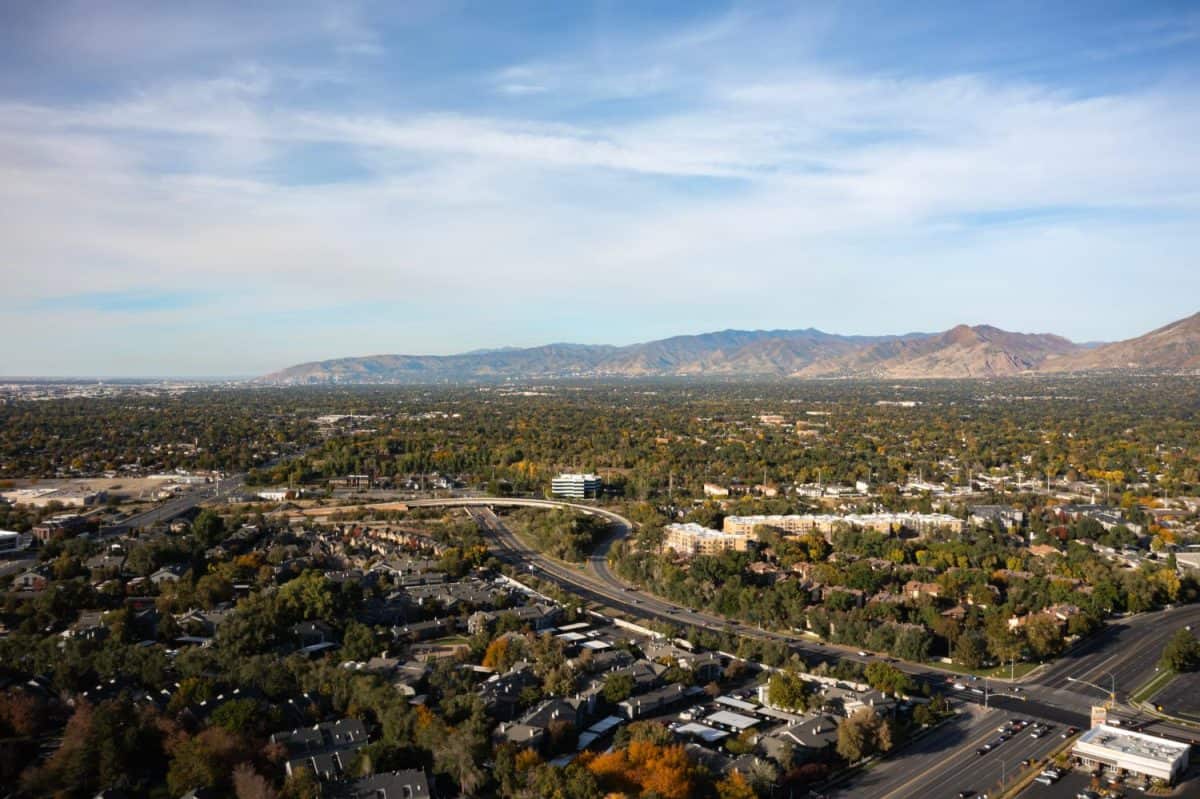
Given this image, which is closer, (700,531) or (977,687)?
(977,687)

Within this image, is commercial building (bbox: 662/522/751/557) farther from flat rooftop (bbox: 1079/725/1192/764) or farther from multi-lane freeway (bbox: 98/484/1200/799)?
flat rooftop (bbox: 1079/725/1192/764)

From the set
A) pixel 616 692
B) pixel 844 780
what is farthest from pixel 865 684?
pixel 616 692

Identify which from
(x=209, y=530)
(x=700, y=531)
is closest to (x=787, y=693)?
(x=700, y=531)

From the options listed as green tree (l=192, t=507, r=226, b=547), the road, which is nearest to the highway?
green tree (l=192, t=507, r=226, b=547)

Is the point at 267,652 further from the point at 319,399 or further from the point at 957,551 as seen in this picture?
the point at 319,399

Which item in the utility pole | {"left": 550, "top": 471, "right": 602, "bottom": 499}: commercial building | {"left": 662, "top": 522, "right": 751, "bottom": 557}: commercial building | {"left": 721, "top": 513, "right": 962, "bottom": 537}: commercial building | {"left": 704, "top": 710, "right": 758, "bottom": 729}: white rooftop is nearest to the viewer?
{"left": 704, "top": 710, "right": 758, "bottom": 729}: white rooftop

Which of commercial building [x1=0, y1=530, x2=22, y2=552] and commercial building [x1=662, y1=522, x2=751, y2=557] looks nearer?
commercial building [x1=0, y1=530, x2=22, y2=552]

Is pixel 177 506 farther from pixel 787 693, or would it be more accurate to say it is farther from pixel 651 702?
pixel 787 693
